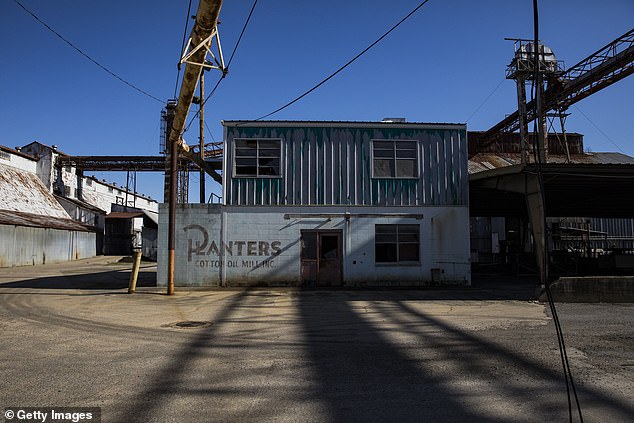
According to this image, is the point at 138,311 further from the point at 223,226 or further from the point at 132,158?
the point at 132,158

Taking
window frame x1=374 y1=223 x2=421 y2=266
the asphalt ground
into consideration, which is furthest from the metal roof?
the asphalt ground

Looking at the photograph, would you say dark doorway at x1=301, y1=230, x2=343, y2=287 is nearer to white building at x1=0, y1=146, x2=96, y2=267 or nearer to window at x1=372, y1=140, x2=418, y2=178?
window at x1=372, y1=140, x2=418, y2=178

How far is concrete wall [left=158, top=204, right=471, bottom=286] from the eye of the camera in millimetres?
16453

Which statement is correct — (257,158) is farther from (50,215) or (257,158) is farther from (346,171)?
(50,215)

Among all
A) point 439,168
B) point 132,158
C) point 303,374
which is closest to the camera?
point 303,374

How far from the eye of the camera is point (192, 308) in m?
11.6

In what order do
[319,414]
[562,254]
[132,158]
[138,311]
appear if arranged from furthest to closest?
[132,158], [562,254], [138,311], [319,414]

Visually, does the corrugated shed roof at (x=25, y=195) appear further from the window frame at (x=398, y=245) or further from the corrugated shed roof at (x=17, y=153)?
the window frame at (x=398, y=245)

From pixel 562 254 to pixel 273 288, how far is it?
1696 centimetres

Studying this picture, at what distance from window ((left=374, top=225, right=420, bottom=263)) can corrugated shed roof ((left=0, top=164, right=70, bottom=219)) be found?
90.7ft

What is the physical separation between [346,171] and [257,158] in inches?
141

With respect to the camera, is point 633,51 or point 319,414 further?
point 633,51

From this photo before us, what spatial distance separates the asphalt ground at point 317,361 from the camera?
457 cm

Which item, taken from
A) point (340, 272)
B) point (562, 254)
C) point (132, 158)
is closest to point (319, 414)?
point (340, 272)
